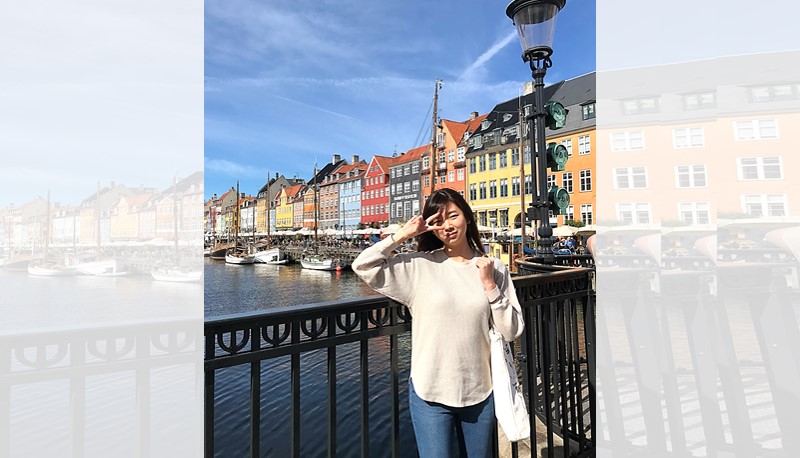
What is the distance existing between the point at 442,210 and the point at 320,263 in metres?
41.5

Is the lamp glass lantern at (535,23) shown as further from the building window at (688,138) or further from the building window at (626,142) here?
the building window at (626,142)

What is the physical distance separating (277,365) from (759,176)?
52.4 ft

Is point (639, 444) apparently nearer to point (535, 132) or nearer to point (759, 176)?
point (535, 132)

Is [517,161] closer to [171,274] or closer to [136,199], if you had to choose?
[171,274]

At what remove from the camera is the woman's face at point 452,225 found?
175cm

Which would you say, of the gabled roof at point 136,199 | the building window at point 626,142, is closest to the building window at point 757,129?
the building window at point 626,142

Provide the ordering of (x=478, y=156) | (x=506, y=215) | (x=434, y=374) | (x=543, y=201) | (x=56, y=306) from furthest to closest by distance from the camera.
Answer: (x=478, y=156), (x=506, y=215), (x=56, y=306), (x=543, y=201), (x=434, y=374)

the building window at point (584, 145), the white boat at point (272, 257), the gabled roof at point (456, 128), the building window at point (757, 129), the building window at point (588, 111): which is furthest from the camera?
the white boat at point (272, 257)

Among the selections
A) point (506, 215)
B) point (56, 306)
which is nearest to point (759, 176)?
point (506, 215)

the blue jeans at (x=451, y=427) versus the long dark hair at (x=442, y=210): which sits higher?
the long dark hair at (x=442, y=210)

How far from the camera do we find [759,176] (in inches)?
536

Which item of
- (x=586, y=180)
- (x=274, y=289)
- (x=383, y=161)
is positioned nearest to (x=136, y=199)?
(x=383, y=161)

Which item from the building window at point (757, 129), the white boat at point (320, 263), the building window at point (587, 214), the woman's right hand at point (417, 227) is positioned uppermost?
the building window at point (757, 129)

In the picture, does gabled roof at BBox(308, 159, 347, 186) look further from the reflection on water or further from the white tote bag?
the white tote bag
